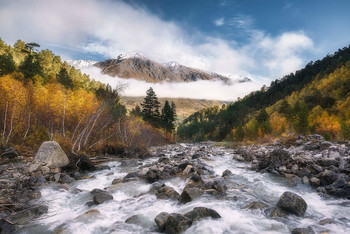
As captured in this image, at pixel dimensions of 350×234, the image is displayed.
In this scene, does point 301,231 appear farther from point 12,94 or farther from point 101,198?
point 12,94

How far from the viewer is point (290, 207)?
5320 millimetres

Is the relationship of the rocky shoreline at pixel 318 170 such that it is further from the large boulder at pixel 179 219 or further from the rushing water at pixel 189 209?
the large boulder at pixel 179 219

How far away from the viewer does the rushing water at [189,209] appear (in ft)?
16.0

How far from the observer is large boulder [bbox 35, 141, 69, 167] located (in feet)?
33.5

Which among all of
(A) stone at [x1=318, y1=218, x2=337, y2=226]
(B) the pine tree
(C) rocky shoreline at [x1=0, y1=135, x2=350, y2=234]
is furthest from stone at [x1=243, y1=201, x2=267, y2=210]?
(B) the pine tree

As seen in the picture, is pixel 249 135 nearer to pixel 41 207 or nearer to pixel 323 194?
pixel 323 194

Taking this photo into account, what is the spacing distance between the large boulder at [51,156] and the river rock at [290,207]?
36.4 ft

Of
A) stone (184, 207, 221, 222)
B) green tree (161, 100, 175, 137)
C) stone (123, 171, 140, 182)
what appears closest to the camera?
stone (184, 207, 221, 222)

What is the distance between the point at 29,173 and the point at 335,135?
33994 millimetres

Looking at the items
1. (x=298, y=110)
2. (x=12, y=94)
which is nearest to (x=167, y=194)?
(x=12, y=94)

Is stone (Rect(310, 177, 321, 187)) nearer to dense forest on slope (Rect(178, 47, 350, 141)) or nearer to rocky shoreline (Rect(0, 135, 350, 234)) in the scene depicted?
rocky shoreline (Rect(0, 135, 350, 234))

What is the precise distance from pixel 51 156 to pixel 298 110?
52844mm

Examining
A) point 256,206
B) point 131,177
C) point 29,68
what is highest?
point 29,68

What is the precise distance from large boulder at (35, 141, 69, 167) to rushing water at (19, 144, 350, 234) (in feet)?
Result: 7.64
